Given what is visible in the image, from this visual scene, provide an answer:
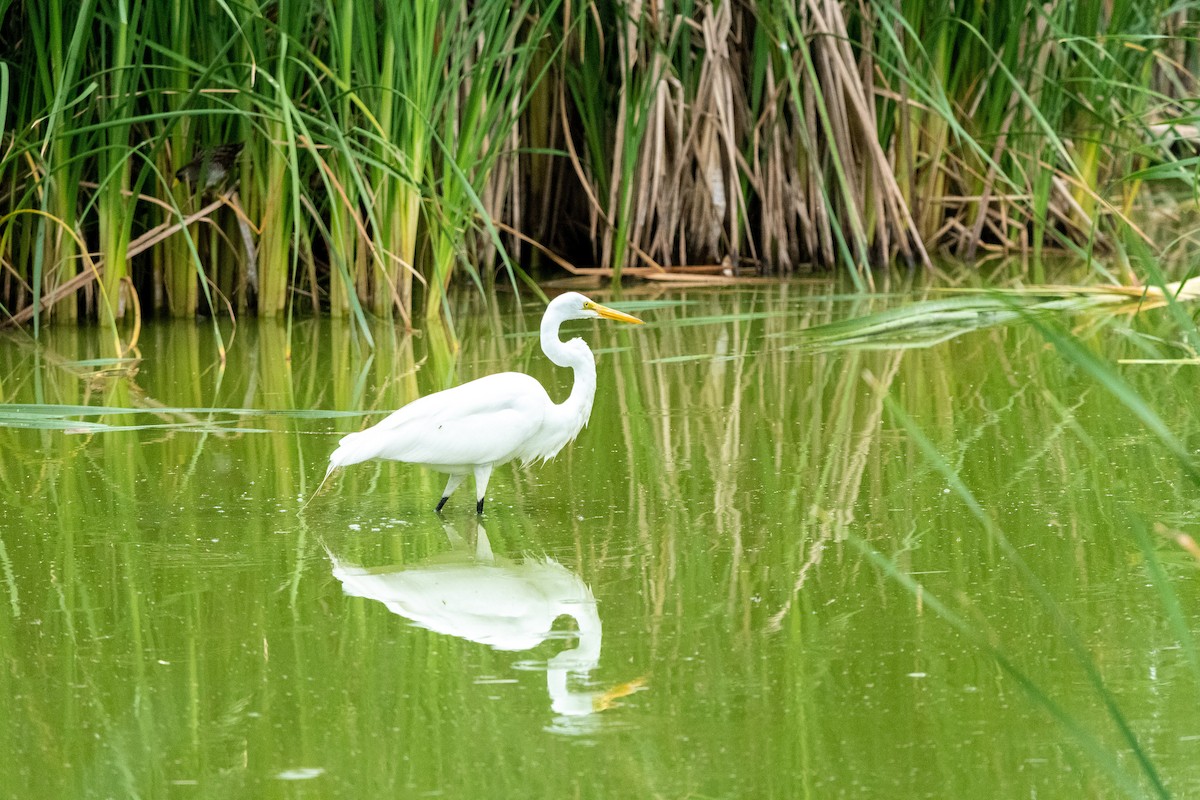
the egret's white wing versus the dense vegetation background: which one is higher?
the dense vegetation background

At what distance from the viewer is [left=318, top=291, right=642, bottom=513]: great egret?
3258mm

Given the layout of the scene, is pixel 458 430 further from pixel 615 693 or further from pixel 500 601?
pixel 615 693

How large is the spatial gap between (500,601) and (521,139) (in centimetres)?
460

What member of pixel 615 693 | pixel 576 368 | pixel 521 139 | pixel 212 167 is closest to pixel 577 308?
pixel 576 368

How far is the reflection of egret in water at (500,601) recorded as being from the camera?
7.30 feet

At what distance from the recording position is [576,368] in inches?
141

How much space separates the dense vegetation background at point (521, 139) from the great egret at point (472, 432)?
0.93m

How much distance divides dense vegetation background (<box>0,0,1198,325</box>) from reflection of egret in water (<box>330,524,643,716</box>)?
1476 mm

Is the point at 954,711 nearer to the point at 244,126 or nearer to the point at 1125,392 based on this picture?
the point at 1125,392

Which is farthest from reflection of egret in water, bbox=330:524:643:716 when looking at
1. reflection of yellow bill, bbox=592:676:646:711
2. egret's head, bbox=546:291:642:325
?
egret's head, bbox=546:291:642:325

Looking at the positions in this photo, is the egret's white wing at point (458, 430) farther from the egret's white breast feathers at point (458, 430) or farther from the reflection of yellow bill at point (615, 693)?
the reflection of yellow bill at point (615, 693)

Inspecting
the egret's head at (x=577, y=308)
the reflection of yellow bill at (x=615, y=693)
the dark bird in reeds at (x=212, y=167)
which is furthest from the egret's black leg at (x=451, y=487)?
the dark bird in reeds at (x=212, y=167)

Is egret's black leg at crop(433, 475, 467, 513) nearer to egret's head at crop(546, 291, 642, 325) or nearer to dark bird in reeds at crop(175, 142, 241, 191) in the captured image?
egret's head at crop(546, 291, 642, 325)

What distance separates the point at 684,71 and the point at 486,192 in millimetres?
946
